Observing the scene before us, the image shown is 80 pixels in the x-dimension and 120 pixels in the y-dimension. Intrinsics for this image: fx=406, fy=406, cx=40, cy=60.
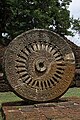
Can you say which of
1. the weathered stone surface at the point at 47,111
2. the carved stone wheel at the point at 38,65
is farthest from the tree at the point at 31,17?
the weathered stone surface at the point at 47,111

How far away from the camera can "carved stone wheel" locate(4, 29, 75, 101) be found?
6961 mm

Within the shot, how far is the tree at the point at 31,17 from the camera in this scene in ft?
65.3

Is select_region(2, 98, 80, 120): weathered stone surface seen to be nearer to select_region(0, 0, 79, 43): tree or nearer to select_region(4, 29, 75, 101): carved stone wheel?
select_region(4, 29, 75, 101): carved stone wheel

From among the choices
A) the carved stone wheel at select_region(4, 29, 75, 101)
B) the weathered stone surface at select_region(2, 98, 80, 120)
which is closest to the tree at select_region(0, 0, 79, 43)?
the carved stone wheel at select_region(4, 29, 75, 101)

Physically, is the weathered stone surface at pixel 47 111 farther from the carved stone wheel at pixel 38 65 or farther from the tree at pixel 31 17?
the tree at pixel 31 17

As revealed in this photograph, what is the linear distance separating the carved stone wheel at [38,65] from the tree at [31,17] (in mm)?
11986

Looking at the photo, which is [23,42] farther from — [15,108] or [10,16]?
[10,16]

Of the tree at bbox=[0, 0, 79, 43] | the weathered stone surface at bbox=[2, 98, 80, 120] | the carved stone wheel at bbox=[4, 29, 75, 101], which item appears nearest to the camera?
the weathered stone surface at bbox=[2, 98, 80, 120]

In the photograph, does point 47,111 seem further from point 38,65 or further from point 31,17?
point 31,17

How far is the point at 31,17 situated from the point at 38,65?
1317cm

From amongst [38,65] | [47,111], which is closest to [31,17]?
[38,65]

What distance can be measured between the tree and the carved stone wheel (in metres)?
12.0

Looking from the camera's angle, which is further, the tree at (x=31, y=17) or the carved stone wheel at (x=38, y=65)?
the tree at (x=31, y=17)

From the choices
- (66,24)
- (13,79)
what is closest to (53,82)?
(13,79)
